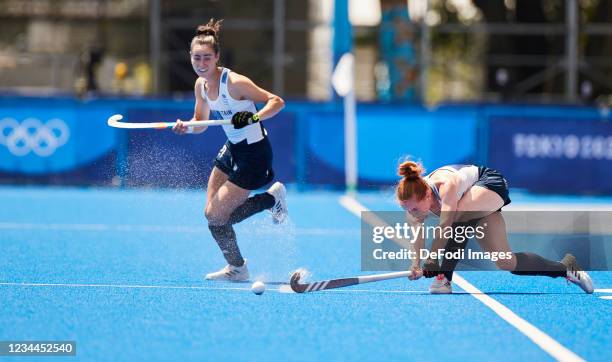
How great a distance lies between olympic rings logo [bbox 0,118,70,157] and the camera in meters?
18.0

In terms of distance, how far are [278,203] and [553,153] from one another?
1002 cm

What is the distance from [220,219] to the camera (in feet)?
28.6

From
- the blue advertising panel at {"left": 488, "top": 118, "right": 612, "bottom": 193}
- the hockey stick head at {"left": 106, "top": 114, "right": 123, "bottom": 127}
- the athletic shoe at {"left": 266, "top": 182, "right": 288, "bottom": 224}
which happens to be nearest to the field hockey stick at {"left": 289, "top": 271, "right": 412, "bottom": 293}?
the athletic shoe at {"left": 266, "top": 182, "right": 288, "bottom": 224}

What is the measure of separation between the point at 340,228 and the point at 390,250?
15.2 ft

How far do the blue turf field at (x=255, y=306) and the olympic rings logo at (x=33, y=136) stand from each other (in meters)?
5.91

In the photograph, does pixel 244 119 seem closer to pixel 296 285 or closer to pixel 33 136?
pixel 296 285

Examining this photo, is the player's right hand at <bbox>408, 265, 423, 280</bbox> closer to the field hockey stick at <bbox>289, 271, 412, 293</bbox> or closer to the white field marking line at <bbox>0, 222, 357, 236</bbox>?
the field hockey stick at <bbox>289, 271, 412, 293</bbox>

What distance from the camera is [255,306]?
7.51m

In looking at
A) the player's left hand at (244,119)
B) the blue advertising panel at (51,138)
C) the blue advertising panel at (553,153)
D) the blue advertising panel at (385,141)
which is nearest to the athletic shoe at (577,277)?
the player's left hand at (244,119)

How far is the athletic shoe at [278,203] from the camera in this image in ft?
30.0

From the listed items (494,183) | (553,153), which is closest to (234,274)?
(494,183)

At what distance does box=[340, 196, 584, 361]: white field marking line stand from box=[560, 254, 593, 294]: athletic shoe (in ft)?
2.22

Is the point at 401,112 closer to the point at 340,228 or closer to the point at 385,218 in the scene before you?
the point at 340,228

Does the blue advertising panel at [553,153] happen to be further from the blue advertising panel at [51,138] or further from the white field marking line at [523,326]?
the white field marking line at [523,326]
